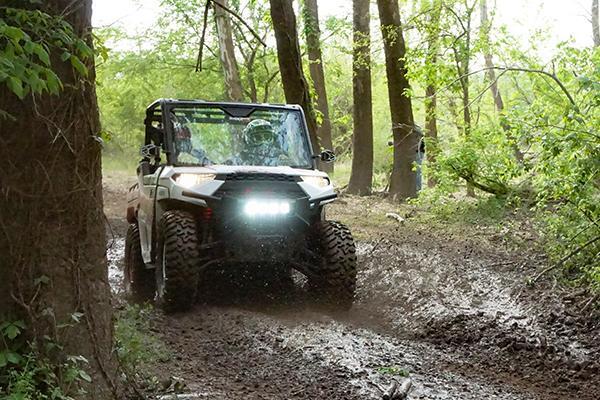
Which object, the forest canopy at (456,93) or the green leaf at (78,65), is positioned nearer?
the green leaf at (78,65)

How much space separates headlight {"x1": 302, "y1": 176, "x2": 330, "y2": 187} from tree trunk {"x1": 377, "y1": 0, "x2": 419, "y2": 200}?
628 cm

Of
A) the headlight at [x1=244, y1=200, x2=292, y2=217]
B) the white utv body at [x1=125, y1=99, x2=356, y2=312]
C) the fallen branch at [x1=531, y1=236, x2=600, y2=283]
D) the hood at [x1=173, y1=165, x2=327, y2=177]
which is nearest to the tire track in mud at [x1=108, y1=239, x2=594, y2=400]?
the fallen branch at [x1=531, y1=236, x2=600, y2=283]

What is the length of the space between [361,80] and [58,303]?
13366 millimetres

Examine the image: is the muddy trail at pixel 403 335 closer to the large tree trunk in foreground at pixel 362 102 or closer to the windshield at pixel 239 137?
the windshield at pixel 239 137

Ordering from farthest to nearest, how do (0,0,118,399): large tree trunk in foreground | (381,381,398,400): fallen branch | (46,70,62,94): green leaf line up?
(381,381,398,400): fallen branch < (0,0,118,399): large tree trunk in foreground < (46,70,62,94): green leaf

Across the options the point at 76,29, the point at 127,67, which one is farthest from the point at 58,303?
the point at 127,67

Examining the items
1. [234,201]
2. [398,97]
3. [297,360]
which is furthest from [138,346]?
[398,97]

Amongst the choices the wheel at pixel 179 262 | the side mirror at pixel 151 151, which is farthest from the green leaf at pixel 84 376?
the side mirror at pixel 151 151

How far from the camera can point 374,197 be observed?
627 inches

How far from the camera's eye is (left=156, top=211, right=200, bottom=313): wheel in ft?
22.5

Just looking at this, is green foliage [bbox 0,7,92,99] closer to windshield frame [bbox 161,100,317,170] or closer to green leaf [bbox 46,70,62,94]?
green leaf [bbox 46,70,62,94]

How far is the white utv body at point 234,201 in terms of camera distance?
6.99 meters

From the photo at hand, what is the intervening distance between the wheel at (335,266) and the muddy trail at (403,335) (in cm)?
18

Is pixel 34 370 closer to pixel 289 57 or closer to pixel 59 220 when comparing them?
pixel 59 220
